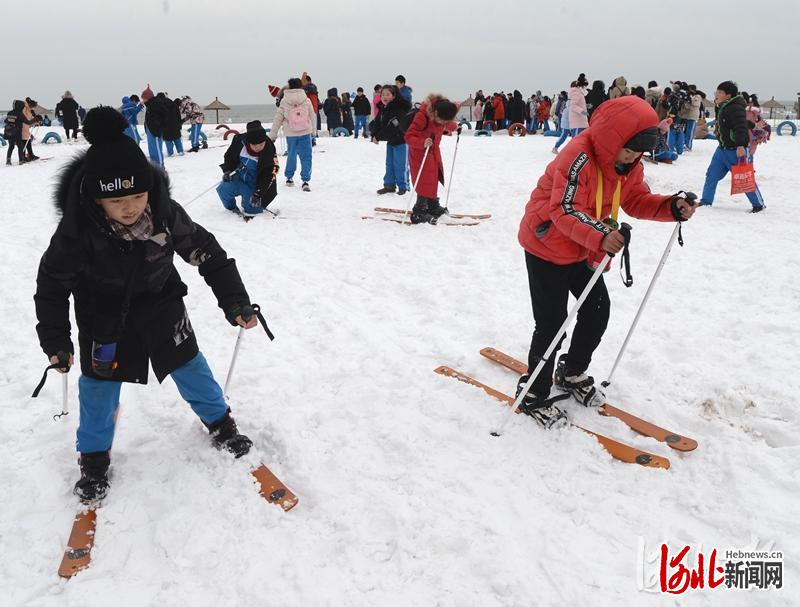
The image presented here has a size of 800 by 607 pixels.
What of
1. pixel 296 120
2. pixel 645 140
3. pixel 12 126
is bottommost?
pixel 12 126

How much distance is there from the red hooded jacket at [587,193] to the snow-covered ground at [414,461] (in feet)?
3.65

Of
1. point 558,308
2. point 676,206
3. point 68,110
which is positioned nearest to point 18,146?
point 68,110

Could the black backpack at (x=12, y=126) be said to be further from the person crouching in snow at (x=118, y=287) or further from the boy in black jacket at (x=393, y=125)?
the person crouching in snow at (x=118, y=287)

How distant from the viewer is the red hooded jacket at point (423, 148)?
7707 mm

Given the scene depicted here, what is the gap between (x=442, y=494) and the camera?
2701mm

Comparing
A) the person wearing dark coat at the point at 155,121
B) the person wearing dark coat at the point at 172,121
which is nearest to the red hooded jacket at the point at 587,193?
the person wearing dark coat at the point at 155,121

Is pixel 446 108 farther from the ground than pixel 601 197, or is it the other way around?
pixel 446 108

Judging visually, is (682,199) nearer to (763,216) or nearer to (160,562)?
(160,562)

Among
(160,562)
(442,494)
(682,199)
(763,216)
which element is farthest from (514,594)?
(763,216)

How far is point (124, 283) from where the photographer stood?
244cm

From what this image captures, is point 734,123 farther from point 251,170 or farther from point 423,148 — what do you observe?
point 251,170

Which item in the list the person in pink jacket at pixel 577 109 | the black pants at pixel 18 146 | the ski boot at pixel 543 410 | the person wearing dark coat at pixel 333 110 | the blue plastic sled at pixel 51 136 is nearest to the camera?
the ski boot at pixel 543 410

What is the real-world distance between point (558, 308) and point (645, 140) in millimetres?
1002

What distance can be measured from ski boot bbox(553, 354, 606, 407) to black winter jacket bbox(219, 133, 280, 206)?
5.71 metres
